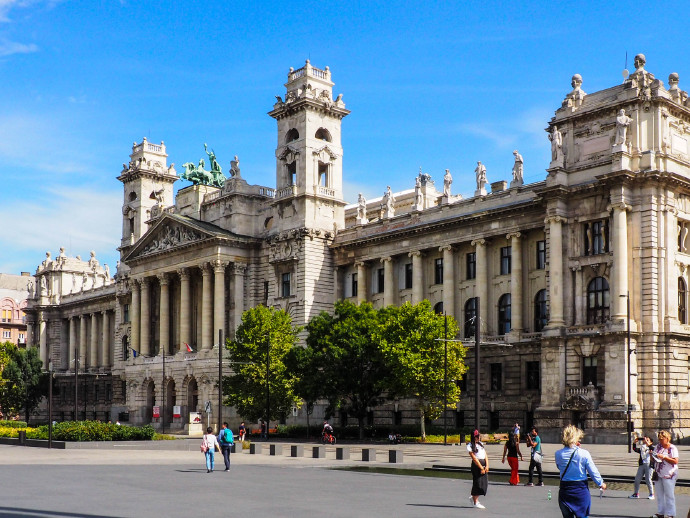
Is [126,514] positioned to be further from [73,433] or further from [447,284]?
[447,284]

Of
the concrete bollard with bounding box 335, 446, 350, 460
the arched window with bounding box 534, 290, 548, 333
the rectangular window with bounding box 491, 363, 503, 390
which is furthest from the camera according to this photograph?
the rectangular window with bounding box 491, 363, 503, 390

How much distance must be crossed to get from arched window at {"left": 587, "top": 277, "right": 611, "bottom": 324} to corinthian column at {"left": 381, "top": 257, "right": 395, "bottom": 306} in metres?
21.5

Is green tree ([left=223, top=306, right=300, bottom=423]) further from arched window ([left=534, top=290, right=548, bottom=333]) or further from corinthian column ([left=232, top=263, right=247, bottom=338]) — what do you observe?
arched window ([left=534, top=290, right=548, bottom=333])

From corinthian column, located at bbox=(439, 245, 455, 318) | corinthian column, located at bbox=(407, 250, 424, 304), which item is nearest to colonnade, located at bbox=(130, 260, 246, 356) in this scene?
corinthian column, located at bbox=(407, 250, 424, 304)

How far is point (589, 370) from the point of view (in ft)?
207

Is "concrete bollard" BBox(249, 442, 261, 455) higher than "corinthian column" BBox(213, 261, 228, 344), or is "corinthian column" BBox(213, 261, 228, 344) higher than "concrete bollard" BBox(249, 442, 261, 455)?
"corinthian column" BBox(213, 261, 228, 344)

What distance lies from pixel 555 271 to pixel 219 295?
119 ft

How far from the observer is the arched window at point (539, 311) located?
70188 millimetres

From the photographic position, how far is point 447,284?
252ft

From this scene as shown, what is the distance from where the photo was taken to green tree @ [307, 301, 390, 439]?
6838cm

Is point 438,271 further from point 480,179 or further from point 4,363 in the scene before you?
point 4,363

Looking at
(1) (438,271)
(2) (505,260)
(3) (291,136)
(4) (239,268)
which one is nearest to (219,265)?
(4) (239,268)

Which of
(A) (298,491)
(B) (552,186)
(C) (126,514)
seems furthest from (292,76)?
(C) (126,514)

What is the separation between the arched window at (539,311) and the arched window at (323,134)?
91.4 feet
